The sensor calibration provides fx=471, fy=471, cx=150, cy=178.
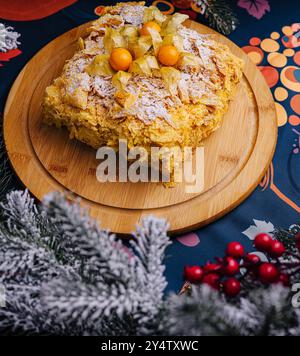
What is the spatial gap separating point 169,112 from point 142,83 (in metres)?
0.14

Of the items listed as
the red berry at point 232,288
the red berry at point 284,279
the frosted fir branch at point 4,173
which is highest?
the red berry at point 284,279

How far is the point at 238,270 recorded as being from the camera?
1.01 m

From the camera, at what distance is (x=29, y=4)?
6.69ft

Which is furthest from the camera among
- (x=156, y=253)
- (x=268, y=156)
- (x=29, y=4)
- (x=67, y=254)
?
(x=29, y=4)

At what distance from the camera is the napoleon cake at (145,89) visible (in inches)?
61.4

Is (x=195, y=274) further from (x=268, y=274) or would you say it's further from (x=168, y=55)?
(x=168, y=55)

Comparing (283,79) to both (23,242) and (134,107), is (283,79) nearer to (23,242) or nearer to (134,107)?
(134,107)

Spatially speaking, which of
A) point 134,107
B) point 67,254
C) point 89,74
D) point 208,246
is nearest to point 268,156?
point 208,246

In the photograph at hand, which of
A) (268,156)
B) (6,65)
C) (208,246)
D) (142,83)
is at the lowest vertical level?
(208,246)

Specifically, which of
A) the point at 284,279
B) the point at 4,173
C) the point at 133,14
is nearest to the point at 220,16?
the point at 133,14

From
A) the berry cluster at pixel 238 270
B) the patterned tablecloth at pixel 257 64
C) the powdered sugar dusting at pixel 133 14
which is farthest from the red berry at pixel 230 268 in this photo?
the powdered sugar dusting at pixel 133 14

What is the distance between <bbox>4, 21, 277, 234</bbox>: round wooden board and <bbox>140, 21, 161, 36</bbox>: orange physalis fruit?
40 centimetres

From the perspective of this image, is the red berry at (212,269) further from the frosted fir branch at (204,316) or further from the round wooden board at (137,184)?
the round wooden board at (137,184)

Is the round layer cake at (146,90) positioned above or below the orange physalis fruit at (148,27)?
below
